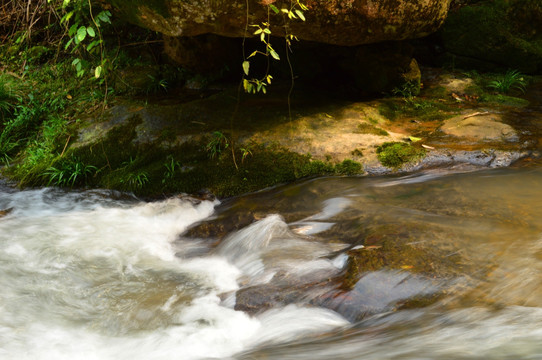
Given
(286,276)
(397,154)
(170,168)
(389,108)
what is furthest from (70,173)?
(389,108)

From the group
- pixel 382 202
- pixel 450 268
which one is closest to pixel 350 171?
pixel 382 202

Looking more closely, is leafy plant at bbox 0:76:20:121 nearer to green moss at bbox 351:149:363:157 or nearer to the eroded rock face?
the eroded rock face

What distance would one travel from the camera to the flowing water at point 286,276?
2.53 meters

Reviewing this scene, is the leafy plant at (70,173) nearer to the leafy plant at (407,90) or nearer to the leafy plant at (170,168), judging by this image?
the leafy plant at (170,168)

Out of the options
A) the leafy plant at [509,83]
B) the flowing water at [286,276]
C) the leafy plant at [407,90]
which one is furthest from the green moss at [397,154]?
the leafy plant at [509,83]

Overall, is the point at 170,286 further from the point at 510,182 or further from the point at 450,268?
the point at 510,182

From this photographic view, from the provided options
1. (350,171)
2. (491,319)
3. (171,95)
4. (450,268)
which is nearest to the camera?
(491,319)

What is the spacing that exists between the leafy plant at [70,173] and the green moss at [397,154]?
330 cm

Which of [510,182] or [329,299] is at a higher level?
[510,182]

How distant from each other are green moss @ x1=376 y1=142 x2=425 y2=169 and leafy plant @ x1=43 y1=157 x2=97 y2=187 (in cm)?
330

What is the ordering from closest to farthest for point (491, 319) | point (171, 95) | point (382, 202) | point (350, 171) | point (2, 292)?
point (491, 319) < point (2, 292) < point (382, 202) < point (350, 171) < point (171, 95)

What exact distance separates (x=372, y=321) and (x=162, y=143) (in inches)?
142

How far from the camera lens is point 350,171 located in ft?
15.5

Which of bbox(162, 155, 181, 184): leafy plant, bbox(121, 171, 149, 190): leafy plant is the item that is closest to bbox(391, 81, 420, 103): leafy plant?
bbox(162, 155, 181, 184): leafy plant
